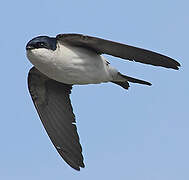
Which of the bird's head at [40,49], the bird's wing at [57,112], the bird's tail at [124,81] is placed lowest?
the bird's wing at [57,112]

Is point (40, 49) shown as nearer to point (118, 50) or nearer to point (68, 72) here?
point (68, 72)

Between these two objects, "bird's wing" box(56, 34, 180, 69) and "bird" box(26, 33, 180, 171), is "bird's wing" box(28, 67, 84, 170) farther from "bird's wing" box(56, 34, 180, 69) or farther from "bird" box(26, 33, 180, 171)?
"bird's wing" box(56, 34, 180, 69)

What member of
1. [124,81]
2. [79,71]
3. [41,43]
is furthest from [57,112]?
[41,43]

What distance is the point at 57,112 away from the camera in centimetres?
1052

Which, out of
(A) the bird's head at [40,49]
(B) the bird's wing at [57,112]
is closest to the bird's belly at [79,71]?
(A) the bird's head at [40,49]

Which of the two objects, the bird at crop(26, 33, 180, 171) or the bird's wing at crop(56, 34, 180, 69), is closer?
the bird's wing at crop(56, 34, 180, 69)

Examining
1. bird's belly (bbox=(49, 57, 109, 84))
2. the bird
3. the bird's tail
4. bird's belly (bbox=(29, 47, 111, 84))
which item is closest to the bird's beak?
the bird

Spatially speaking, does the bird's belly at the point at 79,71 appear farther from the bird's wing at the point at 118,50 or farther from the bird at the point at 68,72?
the bird's wing at the point at 118,50

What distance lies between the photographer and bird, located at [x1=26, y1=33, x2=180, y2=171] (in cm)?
875

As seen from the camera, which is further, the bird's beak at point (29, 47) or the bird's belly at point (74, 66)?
the bird's belly at point (74, 66)

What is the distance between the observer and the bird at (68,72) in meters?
8.75

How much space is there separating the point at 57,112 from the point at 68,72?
A: 61.9 inches

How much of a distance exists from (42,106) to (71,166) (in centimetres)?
117

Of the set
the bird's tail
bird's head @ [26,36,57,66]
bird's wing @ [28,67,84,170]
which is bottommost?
bird's wing @ [28,67,84,170]
